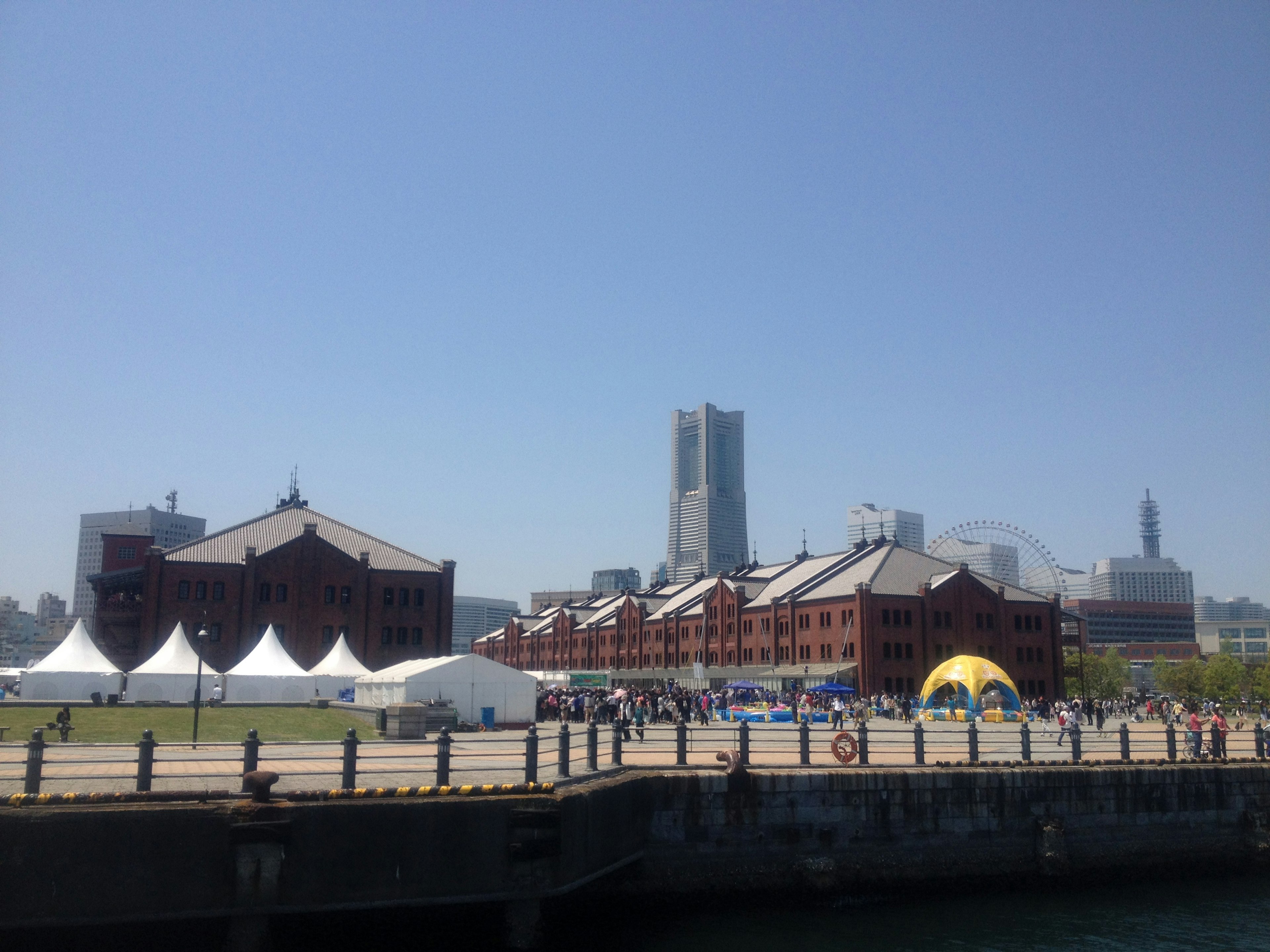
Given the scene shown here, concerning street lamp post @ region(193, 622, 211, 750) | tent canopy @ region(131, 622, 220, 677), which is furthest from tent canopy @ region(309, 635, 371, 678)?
street lamp post @ region(193, 622, 211, 750)

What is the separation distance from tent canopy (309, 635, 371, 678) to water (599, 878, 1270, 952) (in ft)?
128

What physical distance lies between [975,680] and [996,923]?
34.1m

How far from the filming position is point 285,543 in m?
75.5

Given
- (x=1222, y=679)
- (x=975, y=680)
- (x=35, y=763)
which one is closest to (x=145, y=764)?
(x=35, y=763)

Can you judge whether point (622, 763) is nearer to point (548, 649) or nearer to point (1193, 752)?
point (1193, 752)

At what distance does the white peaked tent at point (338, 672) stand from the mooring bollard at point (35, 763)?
38.3 meters

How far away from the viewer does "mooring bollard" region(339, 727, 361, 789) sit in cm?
1828

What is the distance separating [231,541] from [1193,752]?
64832mm

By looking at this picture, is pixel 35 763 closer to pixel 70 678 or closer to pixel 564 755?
pixel 564 755

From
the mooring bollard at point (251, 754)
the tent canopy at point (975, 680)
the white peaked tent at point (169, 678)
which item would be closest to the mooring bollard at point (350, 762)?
the mooring bollard at point (251, 754)

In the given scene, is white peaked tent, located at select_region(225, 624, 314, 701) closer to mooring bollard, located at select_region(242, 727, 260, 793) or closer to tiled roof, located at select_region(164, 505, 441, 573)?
tiled roof, located at select_region(164, 505, 441, 573)

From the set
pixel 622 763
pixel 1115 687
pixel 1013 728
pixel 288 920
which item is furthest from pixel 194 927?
pixel 1115 687

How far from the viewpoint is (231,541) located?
3017 inches

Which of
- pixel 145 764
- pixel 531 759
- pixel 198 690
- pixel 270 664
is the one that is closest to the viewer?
pixel 145 764
